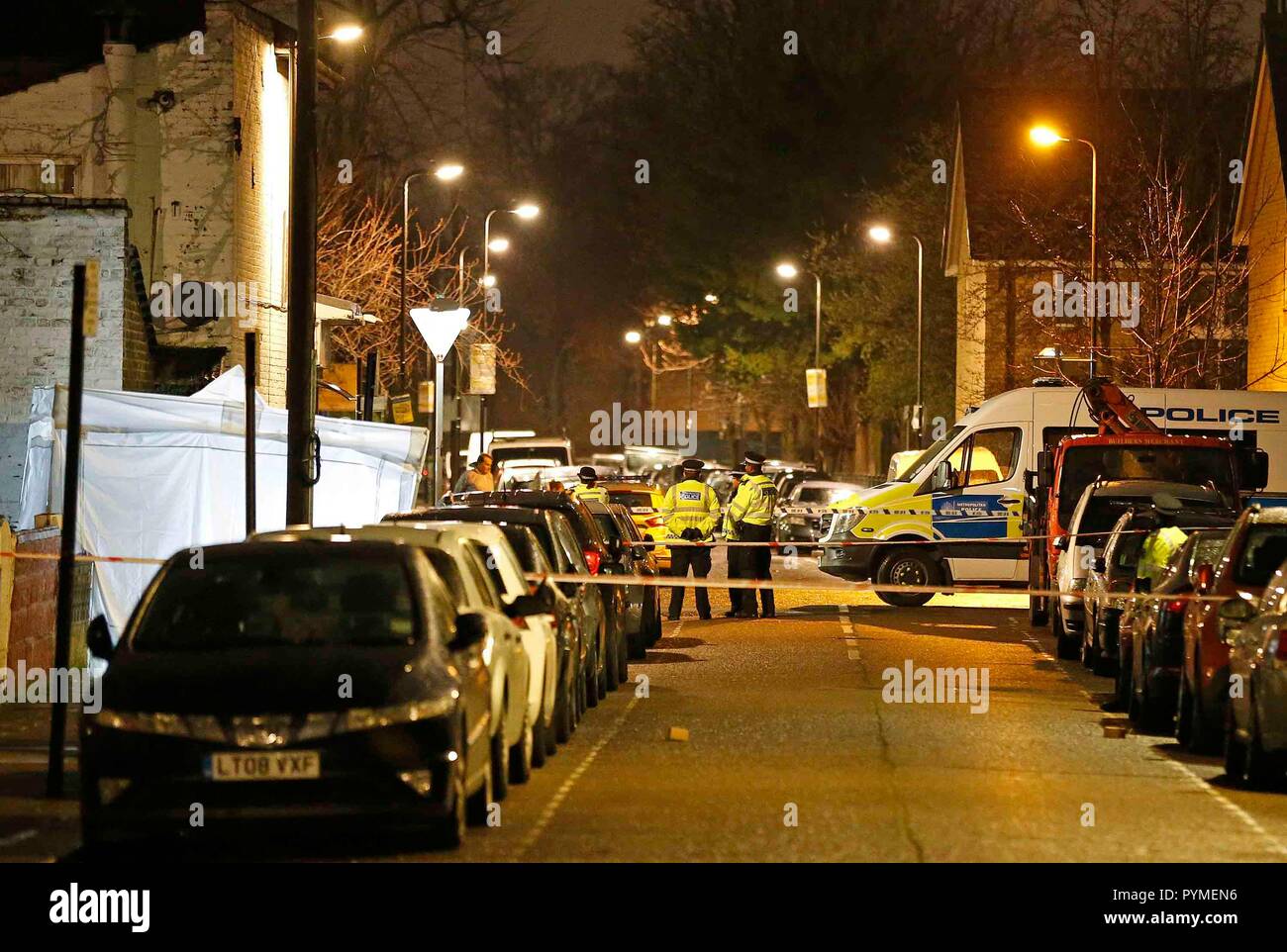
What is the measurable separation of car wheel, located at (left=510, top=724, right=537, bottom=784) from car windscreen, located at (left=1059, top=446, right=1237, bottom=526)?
42.8 ft

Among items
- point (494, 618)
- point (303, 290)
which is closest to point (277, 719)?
point (494, 618)

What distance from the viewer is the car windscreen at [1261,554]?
13.9 metres

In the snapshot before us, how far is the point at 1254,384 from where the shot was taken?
41.8m

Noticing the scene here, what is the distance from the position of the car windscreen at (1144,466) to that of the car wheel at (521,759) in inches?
513

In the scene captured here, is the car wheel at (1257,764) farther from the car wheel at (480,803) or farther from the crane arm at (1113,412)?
the crane arm at (1113,412)

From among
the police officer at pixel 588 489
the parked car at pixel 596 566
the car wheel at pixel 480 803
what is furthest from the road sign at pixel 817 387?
the car wheel at pixel 480 803

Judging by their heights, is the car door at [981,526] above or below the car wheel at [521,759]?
above

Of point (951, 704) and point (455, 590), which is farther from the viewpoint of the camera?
point (951, 704)

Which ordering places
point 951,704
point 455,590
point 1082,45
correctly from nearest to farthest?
point 455,590, point 951,704, point 1082,45

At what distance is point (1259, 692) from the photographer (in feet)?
39.3
